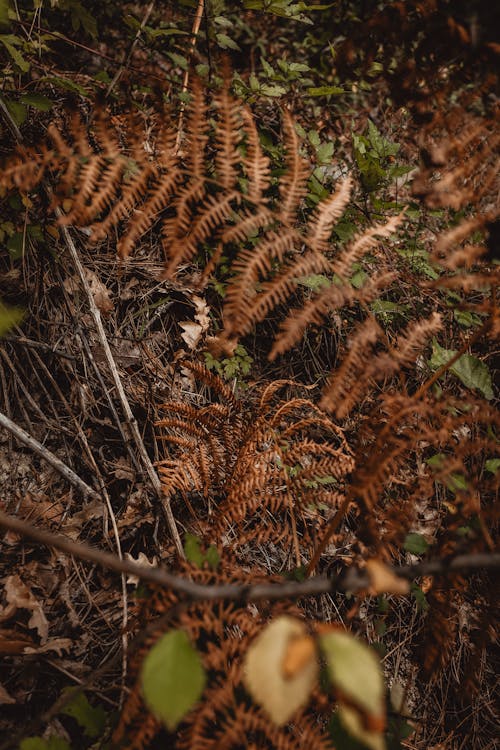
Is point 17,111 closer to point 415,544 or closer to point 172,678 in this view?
point 172,678

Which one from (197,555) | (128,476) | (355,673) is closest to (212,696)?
(197,555)

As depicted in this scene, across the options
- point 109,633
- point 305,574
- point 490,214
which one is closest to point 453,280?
point 490,214

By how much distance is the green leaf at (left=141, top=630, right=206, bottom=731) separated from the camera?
33.1 inches

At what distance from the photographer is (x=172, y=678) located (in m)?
0.88

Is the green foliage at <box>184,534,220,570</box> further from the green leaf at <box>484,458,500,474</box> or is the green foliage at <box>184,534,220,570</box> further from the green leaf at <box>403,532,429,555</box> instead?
the green leaf at <box>484,458,500,474</box>

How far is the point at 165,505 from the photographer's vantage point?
2.04 m

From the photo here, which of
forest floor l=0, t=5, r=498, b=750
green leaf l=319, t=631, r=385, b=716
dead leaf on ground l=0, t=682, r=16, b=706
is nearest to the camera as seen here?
green leaf l=319, t=631, r=385, b=716

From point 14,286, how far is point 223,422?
140cm

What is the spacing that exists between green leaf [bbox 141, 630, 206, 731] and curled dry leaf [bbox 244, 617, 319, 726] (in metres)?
0.16

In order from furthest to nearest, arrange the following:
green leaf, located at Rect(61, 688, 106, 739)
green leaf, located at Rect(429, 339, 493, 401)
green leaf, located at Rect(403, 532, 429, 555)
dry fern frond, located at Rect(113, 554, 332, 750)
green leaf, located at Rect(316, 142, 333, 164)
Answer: green leaf, located at Rect(316, 142, 333, 164) → green leaf, located at Rect(429, 339, 493, 401) → green leaf, located at Rect(403, 532, 429, 555) → green leaf, located at Rect(61, 688, 106, 739) → dry fern frond, located at Rect(113, 554, 332, 750)

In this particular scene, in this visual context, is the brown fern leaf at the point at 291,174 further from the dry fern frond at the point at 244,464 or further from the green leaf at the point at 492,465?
the green leaf at the point at 492,465

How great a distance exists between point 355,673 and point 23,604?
163 cm

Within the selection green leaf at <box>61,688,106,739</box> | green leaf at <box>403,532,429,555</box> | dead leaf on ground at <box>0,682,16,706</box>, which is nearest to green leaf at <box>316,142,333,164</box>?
green leaf at <box>403,532,429,555</box>

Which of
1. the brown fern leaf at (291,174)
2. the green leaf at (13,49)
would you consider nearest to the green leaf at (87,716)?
the brown fern leaf at (291,174)
